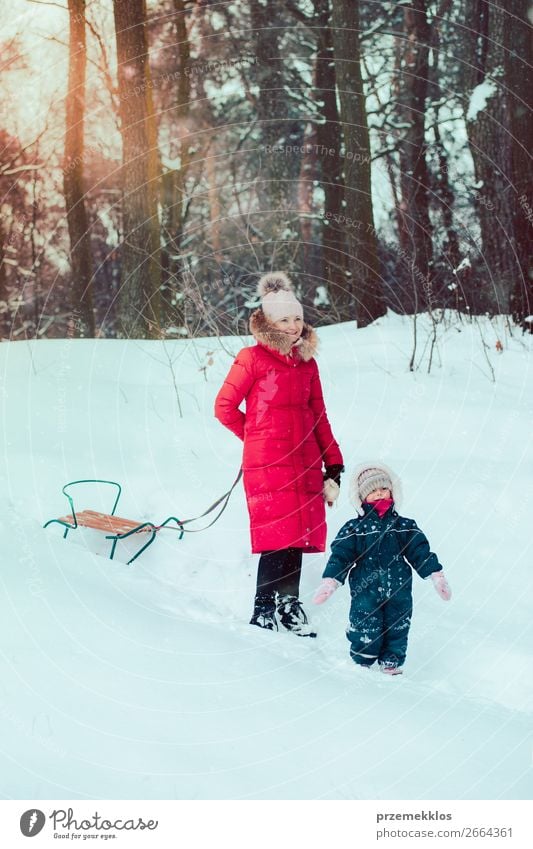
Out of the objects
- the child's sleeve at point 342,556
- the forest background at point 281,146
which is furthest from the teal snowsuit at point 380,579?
the forest background at point 281,146

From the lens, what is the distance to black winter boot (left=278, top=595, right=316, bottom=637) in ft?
13.6

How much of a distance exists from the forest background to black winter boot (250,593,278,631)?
472 centimetres

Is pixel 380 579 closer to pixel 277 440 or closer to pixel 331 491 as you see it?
pixel 331 491

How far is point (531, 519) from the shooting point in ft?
16.1

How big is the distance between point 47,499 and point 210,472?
1.13 m

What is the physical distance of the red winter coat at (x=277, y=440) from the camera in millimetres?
4109

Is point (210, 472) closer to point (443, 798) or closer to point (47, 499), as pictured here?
point (47, 499)

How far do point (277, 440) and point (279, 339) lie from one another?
1.64 feet

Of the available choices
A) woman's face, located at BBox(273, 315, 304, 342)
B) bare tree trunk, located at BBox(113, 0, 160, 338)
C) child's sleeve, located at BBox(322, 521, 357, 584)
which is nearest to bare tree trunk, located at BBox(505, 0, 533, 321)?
bare tree trunk, located at BBox(113, 0, 160, 338)

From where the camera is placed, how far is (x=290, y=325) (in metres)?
4.15

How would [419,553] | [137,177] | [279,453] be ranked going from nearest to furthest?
1. [419,553]
2. [279,453]
3. [137,177]

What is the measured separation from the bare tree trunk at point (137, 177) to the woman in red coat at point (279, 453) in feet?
16.8

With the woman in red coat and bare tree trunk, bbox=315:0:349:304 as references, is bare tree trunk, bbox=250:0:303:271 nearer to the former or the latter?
bare tree trunk, bbox=315:0:349:304

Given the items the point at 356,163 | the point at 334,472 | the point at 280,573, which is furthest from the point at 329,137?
the point at 280,573
